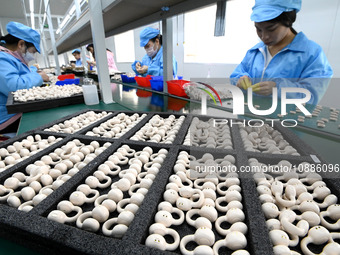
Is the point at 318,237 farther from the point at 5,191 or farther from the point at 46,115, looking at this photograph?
the point at 46,115

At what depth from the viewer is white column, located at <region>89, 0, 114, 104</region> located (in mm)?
1467

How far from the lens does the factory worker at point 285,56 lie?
1.06 m

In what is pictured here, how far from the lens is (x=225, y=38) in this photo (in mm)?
3740

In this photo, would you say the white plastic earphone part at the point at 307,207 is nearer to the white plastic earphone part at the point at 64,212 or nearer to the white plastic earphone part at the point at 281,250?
the white plastic earphone part at the point at 281,250

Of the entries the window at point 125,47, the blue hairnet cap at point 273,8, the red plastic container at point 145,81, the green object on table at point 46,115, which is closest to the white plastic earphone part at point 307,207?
the blue hairnet cap at point 273,8

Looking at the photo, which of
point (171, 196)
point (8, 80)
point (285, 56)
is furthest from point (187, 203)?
point (8, 80)

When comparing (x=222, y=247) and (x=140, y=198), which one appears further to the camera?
(x=140, y=198)

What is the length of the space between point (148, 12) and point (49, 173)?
1.47 meters

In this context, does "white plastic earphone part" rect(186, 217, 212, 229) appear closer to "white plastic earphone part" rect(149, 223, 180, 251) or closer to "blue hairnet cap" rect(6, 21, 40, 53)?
"white plastic earphone part" rect(149, 223, 180, 251)

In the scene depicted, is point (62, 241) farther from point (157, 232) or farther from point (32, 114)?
point (32, 114)

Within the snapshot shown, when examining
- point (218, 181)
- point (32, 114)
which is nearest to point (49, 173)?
point (218, 181)

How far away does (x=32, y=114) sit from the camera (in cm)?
135

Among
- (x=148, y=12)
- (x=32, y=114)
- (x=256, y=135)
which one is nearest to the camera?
(x=256, y=135)

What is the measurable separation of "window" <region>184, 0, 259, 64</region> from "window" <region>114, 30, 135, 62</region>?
9.57ft
